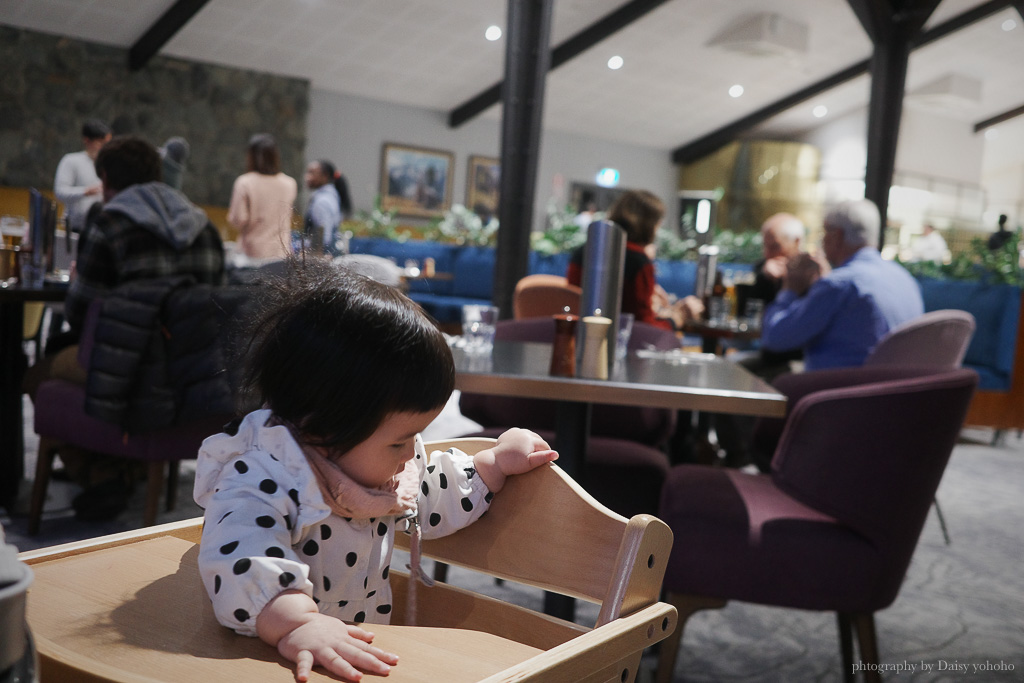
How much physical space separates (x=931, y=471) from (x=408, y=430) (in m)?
1.25

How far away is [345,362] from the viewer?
79 centimetres

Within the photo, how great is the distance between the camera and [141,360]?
7.89 feet

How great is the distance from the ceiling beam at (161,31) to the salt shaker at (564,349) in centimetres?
930

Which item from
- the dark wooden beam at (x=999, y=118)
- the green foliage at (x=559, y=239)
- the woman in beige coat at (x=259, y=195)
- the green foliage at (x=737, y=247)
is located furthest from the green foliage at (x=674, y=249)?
the dark wooden beam at (x=999, y=118)

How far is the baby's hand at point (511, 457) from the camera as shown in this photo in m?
0.93

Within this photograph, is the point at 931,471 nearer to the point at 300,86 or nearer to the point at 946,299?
the point at 946,299

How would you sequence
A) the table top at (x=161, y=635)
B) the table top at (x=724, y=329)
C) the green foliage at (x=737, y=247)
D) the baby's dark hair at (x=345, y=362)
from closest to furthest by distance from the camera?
the table top at (x=161, y=635) < the baby's dark hair at (x=345, y=362) < the table top at (x=724, y=329) < the green foliage at (x=737, y=247)

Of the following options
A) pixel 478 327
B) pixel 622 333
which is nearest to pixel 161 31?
pixel 478 327

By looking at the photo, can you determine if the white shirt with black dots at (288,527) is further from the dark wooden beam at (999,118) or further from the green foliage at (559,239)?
the dark wooden beam at (999,118)

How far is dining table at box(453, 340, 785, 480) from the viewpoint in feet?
5.43

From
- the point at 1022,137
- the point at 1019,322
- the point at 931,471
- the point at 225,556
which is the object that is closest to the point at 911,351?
the point at 931,471

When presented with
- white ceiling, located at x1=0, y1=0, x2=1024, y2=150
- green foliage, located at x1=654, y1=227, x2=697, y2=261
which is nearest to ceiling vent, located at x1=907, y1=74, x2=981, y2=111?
white ceiling, located at x1=0, y1=0, x2=1024, y2=150

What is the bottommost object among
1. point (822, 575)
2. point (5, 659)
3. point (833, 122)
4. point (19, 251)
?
point (822, 575)

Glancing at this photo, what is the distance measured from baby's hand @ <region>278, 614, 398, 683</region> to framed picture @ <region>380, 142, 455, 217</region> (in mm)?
12581
